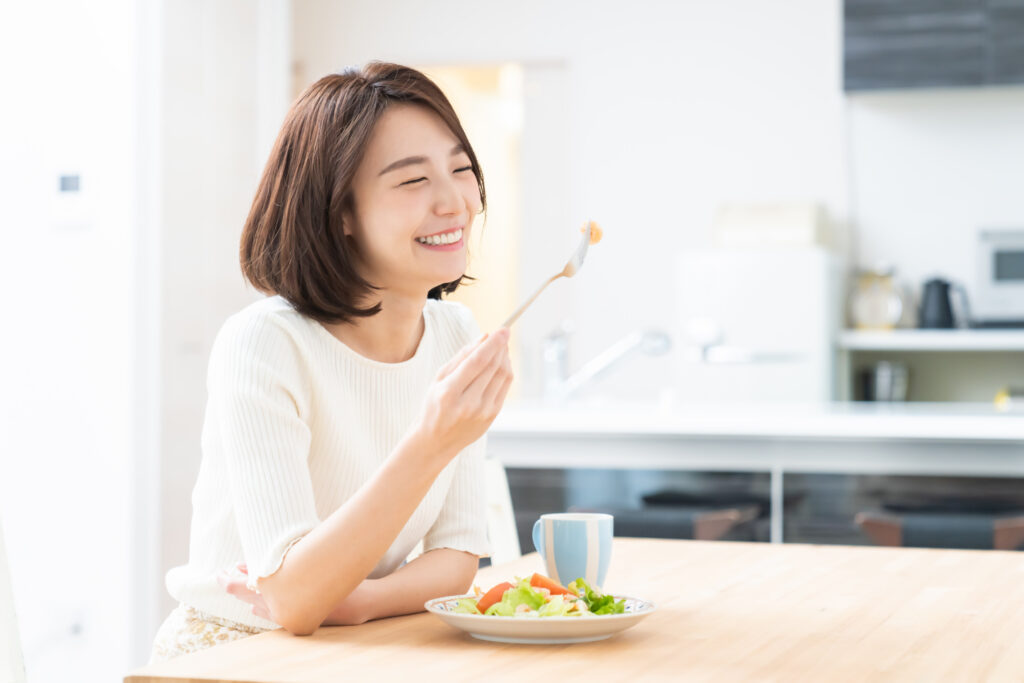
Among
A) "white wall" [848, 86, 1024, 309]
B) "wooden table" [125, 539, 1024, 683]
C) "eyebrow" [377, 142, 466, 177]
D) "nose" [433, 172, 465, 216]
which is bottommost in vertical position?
"wooden table" [125, 539, 1024, 683]

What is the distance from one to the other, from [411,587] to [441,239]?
36 centimetres

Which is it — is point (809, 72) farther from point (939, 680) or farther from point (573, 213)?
point (939, 680)

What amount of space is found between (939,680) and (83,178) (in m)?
3.01

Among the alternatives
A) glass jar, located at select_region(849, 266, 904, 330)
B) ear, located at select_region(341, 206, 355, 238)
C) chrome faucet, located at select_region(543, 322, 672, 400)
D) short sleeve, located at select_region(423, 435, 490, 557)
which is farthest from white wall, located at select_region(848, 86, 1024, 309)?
ear, located at select_region(341, 206, 355, 238)

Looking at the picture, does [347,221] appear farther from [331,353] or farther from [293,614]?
[293,614]

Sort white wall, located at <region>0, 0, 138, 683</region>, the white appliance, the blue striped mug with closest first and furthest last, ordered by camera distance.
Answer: the blue striped mug < white wall, located at <region>0, 0, 138, 683</region> < the white appliance

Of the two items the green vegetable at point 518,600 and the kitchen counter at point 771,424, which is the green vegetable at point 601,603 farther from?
the kitchen counter at point 771,424

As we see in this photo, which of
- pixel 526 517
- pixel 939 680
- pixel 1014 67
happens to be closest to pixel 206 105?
pixel 526 517

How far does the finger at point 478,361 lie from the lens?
41.6 inches

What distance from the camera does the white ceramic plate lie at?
3.31ft

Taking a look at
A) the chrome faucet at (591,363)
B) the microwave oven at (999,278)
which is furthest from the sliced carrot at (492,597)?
the microwave oven at (999,278)

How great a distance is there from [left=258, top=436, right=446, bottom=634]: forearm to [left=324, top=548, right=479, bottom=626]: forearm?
34 mm

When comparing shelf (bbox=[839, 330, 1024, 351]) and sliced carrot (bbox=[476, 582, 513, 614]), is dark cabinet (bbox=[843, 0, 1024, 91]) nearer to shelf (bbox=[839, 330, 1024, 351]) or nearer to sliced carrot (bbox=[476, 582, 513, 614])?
shelf (bbox=[839, 330, 1024, 351])

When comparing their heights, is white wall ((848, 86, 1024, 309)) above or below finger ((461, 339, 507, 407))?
Answer: above
